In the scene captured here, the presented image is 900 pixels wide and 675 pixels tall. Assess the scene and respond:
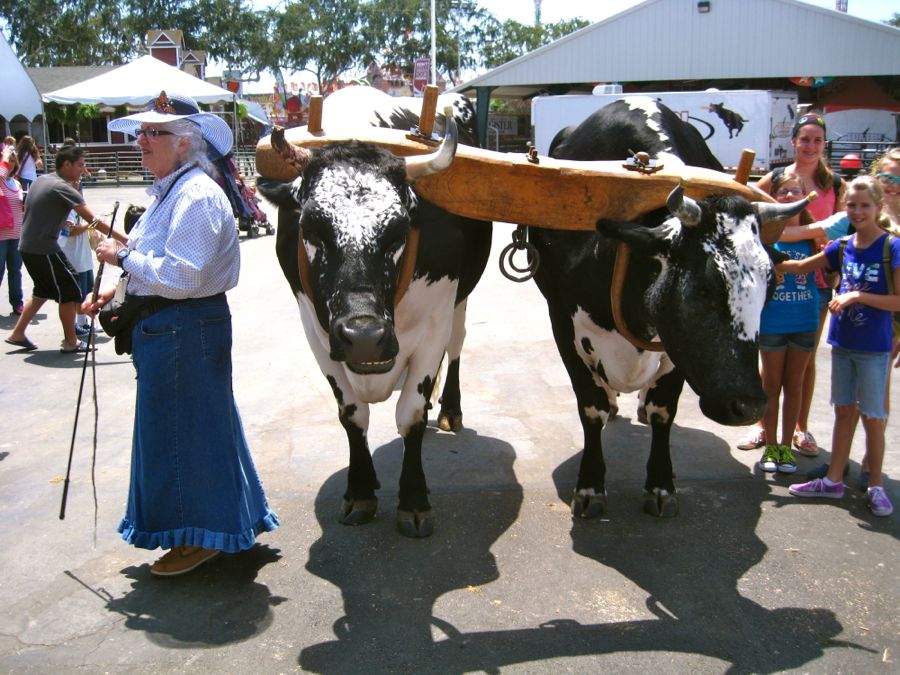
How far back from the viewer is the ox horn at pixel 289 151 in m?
3.42

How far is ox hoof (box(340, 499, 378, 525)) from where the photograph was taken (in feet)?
13.4

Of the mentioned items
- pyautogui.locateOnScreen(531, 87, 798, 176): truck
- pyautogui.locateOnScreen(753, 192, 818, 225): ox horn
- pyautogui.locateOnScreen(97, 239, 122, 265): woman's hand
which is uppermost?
pyautogui.locateOnScreen(531, 87, 798, 176): truck

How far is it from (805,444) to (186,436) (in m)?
3.46

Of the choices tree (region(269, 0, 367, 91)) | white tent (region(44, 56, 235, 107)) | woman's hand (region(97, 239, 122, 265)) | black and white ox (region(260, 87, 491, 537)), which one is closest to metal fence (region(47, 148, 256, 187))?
white tent (region(44, 56, 235, 107))

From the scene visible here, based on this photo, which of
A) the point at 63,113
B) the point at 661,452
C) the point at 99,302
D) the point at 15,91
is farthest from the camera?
the point at 63,113

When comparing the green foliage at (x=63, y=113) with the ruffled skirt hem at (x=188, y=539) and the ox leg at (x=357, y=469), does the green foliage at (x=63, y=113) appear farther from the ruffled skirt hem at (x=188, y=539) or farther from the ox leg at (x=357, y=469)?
the ruffled skirt hem at (x=188, y=539)

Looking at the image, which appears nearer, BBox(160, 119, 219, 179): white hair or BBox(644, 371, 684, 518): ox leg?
BBox(160, 119, 219, 179): white hair

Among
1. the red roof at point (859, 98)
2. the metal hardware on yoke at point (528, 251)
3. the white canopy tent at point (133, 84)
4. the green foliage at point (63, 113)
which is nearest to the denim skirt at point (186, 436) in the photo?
the metal hardware on yoke at point (528, 251)

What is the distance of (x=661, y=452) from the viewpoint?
4.21 meters

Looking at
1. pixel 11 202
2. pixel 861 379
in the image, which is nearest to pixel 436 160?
pixel 861 379

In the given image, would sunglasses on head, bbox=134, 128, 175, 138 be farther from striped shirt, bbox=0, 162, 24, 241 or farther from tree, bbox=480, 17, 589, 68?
→ tree, bbox=480, 17, 589, 68

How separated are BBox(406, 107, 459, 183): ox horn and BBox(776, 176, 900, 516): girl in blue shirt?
1.97 meters

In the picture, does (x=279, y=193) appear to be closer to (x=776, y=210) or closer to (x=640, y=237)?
(x=640, y=237)

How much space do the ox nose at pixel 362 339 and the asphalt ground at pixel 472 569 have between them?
1.04m
